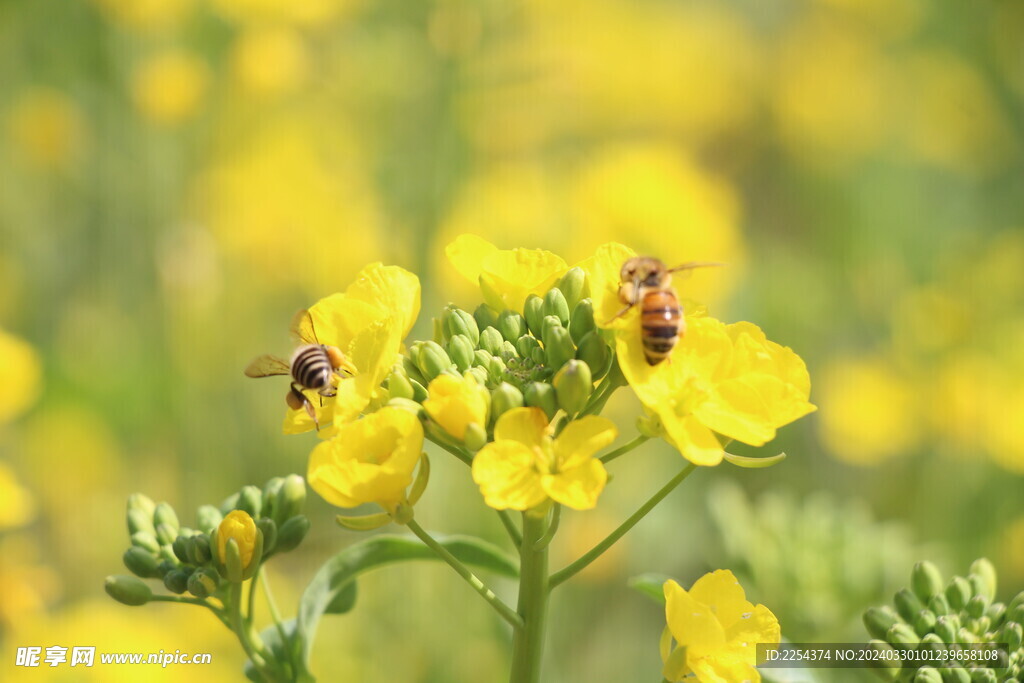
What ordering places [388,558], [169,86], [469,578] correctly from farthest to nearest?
[169,86], [388,558], [469,578]

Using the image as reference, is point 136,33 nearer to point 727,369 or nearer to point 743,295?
point 743,295

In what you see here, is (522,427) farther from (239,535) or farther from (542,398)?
(239,535)

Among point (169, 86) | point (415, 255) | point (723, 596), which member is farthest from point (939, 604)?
point (169, 86)

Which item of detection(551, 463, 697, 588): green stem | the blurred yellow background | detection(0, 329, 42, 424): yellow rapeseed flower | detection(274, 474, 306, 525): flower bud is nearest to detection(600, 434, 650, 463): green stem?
detection(551, 463, 697, 588): green stem

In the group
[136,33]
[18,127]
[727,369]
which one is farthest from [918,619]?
[18,127]

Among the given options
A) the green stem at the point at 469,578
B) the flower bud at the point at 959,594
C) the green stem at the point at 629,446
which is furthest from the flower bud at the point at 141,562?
the flower bud at the point at 959,594
